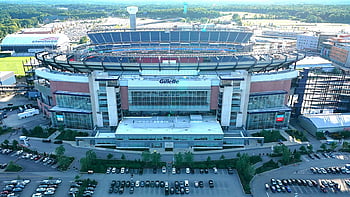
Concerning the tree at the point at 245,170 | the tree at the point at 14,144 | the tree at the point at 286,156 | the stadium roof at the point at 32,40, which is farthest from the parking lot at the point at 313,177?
the stadium roof at the point at 32,40

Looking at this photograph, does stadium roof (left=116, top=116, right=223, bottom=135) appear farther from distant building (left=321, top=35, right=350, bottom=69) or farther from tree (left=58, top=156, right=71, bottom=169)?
distant building (left=321, top=35, right=350, bottom=69)

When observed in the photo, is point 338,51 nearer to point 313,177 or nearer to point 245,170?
point 313,177

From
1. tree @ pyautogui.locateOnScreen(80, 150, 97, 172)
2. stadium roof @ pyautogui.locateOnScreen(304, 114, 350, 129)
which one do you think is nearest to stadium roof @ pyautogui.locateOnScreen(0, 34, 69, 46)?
tree @ pyautogui.locateOnScreen(80, 150, 97, 172)

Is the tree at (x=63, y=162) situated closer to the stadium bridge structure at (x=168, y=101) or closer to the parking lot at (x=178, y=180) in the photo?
the parking lot at (x=178, y=180)

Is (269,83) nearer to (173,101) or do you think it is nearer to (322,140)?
(322,140)

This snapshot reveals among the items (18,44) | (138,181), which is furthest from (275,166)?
(18,44)

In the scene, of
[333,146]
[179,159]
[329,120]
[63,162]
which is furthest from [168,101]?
[329,120]
